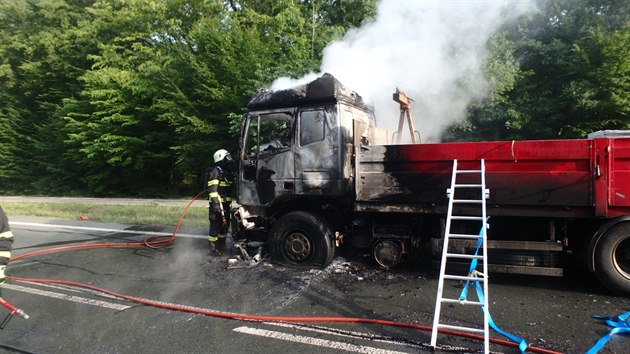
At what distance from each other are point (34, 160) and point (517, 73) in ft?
88.2

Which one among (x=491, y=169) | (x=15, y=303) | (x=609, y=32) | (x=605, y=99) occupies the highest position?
(x=609, y=32)

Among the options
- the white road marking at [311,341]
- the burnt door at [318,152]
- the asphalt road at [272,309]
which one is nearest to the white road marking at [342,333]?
the asphalt road at [272,309]

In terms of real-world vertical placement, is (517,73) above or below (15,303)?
above

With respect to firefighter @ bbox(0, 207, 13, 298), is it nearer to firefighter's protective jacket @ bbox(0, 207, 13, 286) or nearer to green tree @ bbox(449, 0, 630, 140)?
firefighter's protective jacket @ bbox(0, 207, 13, 286)

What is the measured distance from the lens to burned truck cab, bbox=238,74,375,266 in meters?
5.95

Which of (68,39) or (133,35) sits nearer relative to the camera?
(133,35)

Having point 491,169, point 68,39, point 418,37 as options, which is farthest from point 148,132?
point 491,169

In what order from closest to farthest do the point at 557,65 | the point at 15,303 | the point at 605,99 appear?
the point at 15,303 < the point at 605,99 < the point at 557,65

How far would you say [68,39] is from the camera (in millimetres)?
24875

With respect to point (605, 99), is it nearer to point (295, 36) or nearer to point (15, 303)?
point (295, 36)

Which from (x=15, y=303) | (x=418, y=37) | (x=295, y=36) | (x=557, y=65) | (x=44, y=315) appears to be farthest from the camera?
(x=295, y=36)

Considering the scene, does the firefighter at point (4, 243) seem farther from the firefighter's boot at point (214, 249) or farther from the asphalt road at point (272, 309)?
the firefighter's boot at point (214, 249)

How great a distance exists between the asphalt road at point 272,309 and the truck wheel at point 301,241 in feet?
0.59

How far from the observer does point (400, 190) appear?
5508mm
